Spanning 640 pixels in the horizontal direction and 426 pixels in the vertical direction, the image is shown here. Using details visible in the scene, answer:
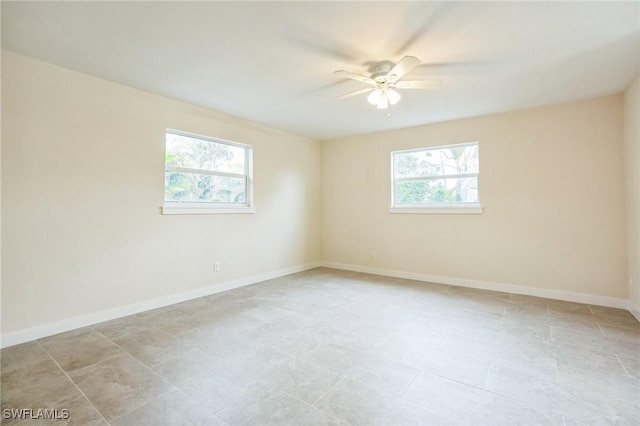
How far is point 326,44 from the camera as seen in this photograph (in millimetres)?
2420

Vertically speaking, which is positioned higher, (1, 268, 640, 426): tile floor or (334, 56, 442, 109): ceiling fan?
(334, 56, 442, 109): ceiling fan

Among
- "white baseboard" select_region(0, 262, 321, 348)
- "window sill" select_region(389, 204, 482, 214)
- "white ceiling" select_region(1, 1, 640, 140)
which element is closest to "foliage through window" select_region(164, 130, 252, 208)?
"white ceiling" select_region(1, 1, 640, 140)

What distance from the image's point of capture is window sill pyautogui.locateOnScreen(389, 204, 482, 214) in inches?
172

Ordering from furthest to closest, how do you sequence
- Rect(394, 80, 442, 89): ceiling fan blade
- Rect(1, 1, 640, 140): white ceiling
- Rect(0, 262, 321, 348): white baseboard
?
1. Rect(394, 80, 442, 89): ceiling fan blade
2. Rect(0, 262, 321, 348): white baseboard
3. Rect(1, 1, 640, 140): white ceiling

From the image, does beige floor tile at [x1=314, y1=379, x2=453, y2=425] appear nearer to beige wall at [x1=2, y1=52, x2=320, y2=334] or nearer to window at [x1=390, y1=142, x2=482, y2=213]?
beige wall at [x1=2, y1=52, x2=320, y2=334]

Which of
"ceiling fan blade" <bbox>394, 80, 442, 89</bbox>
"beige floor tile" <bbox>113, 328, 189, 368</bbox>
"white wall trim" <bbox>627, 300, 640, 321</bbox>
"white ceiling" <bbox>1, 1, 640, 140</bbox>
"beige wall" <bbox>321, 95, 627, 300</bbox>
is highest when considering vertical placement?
"white ceiling" <bbox>1, 1, 640, 140</bbox>

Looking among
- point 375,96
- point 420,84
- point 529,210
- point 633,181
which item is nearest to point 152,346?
point 375,96

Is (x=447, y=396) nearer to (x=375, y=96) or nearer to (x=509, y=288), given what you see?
(x=375, y=96)

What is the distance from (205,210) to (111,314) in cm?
153

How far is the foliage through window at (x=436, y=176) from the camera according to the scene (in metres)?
4.48

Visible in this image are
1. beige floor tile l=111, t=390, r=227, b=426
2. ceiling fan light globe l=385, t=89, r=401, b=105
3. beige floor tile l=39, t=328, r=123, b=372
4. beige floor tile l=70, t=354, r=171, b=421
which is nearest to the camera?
beige floor tile l=111, t=390, r=227, b=426

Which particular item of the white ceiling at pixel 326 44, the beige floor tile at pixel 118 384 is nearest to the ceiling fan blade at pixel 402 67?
the white ceiling at pixel 326 44

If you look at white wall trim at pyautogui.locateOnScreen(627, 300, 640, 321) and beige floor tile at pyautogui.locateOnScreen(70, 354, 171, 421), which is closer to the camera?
beige floor tile at pyautogui.locateOnScreen(70, 354, 171, 421)

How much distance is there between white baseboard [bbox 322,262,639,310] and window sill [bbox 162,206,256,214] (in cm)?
233
